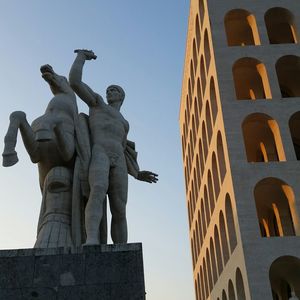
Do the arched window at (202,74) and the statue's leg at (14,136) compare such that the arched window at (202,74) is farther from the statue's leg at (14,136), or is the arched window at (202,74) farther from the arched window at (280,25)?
the statue's leg at (14,136)

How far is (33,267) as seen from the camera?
6.56m

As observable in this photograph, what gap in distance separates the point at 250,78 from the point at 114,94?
83.7ft

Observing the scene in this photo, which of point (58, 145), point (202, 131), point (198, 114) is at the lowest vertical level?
point (58, 145)

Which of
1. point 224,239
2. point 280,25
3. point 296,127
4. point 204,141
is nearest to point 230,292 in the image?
point 224,239

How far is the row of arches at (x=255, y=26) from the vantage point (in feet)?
103

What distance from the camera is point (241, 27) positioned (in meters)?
33.5

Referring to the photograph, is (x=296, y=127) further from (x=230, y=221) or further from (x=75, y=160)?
(x=75, y=160)

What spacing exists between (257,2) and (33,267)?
2968 centimetres

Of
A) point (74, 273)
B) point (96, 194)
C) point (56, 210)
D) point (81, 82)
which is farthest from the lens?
point (81, 82)

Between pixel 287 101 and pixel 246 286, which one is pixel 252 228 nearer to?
pixel 246 286

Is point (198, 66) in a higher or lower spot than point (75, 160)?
higher

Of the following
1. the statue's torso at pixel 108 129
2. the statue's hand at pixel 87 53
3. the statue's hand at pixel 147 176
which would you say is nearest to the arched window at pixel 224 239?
the statue's hand at pixel 147 176

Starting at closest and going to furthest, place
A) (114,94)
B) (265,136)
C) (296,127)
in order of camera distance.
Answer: (114,94)
(296,127)
(265,136)

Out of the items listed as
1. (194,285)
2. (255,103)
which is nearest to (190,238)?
(194,285)
